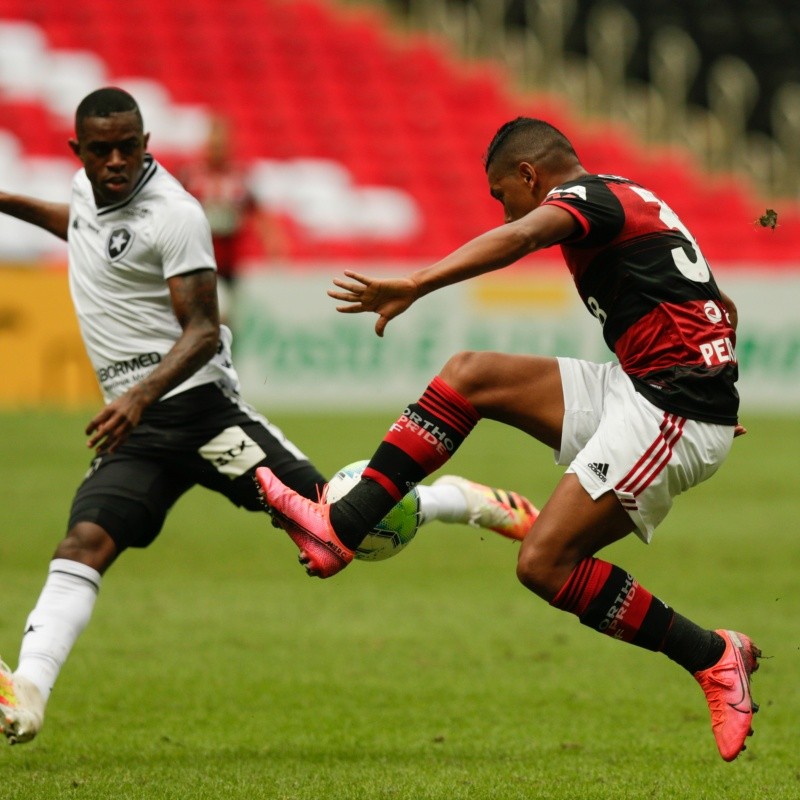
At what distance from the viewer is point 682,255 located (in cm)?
507

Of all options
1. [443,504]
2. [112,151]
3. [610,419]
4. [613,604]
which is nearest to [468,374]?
[610,419]

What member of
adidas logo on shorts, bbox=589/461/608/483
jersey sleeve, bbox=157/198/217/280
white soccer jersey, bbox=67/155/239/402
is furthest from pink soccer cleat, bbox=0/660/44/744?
adidas logo on shorts, bbox=589/461/608/483

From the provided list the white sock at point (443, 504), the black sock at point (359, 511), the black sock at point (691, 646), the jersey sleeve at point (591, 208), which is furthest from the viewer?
the white sock at point (443, 504)

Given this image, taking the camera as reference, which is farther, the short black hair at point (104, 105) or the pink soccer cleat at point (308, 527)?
the short black hair at point (104, 105)

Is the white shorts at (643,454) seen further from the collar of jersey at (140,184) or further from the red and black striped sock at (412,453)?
the collar of jersey at (140,184)

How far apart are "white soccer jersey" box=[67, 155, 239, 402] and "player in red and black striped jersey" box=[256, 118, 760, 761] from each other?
1.00 metres

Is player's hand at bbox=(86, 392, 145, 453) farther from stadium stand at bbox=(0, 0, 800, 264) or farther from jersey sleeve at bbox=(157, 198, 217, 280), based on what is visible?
stadium stand at bbox=(0, 0, 800, 264)

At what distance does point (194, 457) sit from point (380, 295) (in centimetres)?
174

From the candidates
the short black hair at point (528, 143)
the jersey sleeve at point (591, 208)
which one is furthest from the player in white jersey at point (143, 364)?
the jersey sleeve at point (591, 208)

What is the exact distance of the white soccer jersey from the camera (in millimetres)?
5738

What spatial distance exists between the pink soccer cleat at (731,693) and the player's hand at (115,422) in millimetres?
2253

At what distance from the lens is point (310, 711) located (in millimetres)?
6316

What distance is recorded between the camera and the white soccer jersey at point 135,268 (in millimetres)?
5738

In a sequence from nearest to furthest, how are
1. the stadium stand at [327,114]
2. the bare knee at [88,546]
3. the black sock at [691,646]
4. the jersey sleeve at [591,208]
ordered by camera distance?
the jersey sleeve at [591,208]
the black sock at [691,646]
the bare knee at [88,546]
the stadium stand at [327,114]
